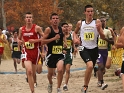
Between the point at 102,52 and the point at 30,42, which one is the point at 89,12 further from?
the point at 102,52

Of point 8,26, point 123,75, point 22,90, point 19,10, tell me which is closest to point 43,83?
point 22,90

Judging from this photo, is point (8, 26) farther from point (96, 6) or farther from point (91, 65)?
point (91, 65)

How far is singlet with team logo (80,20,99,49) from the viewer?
35.6ft

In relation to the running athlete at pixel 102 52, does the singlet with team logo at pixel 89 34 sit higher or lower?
higher

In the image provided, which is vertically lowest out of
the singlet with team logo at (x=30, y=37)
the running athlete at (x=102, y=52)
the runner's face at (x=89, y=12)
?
the running athlete at (x=102, y=52)

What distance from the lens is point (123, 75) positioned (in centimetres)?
830

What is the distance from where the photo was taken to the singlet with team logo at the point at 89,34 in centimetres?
1084

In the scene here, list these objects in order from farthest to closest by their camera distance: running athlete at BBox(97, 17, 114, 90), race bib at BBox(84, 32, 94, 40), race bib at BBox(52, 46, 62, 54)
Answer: running athlete at BBox(97, 17, 114, 90)
race bib at BBox(52, 46, 62, 54)
race bib at BBox(84, 32, 94, 40)

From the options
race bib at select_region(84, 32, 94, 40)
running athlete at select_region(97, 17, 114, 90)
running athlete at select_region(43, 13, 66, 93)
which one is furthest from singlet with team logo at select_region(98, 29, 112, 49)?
running athlete at select_region(43, 13, 66, 93)

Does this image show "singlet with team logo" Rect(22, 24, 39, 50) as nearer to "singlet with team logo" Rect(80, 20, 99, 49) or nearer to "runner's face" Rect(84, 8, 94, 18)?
"singlet with team logo" Rect(80, 20, 99, 49)

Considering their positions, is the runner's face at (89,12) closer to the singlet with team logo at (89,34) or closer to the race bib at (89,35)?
the singlet with team logo at (89,34)

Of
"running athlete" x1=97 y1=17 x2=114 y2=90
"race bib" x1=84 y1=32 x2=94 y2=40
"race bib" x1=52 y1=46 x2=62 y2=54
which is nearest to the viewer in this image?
"race bib" x1=84 y1=32 x2=94 y2=40

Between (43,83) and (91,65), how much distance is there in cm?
434

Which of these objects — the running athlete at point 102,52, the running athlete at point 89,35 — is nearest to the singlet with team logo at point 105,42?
the running athlete at point 102,52
